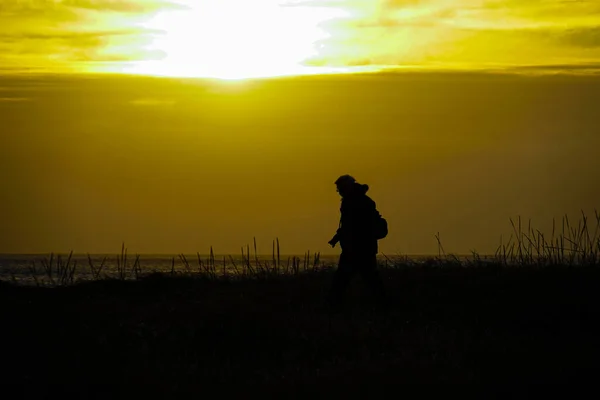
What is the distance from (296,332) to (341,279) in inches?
87.8

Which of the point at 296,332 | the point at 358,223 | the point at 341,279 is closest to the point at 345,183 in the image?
the point at 358,223

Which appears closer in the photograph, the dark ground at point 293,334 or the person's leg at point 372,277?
the dark ground at point 293,334

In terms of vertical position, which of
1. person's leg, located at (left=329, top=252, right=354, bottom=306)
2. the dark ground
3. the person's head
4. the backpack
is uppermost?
the person's head

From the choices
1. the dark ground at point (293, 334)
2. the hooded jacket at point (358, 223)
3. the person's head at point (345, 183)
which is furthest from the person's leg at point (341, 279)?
the person's head at point (345, 183)

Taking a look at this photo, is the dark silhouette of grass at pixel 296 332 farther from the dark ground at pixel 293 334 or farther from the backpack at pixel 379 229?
the backpack at pixel 379 229

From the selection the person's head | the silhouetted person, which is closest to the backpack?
the silhouetted person

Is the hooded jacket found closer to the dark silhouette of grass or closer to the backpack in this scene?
the backpack

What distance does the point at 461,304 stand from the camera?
15.5 meters

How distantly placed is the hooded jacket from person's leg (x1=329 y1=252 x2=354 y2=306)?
17cm

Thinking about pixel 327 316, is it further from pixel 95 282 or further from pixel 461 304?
pixel 95 282

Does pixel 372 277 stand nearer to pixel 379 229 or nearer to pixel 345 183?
pixel 379 229

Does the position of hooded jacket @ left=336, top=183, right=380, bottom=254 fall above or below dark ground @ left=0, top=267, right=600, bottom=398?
above

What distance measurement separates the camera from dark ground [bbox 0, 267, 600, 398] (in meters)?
10.4

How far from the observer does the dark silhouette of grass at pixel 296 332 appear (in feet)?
34.0
